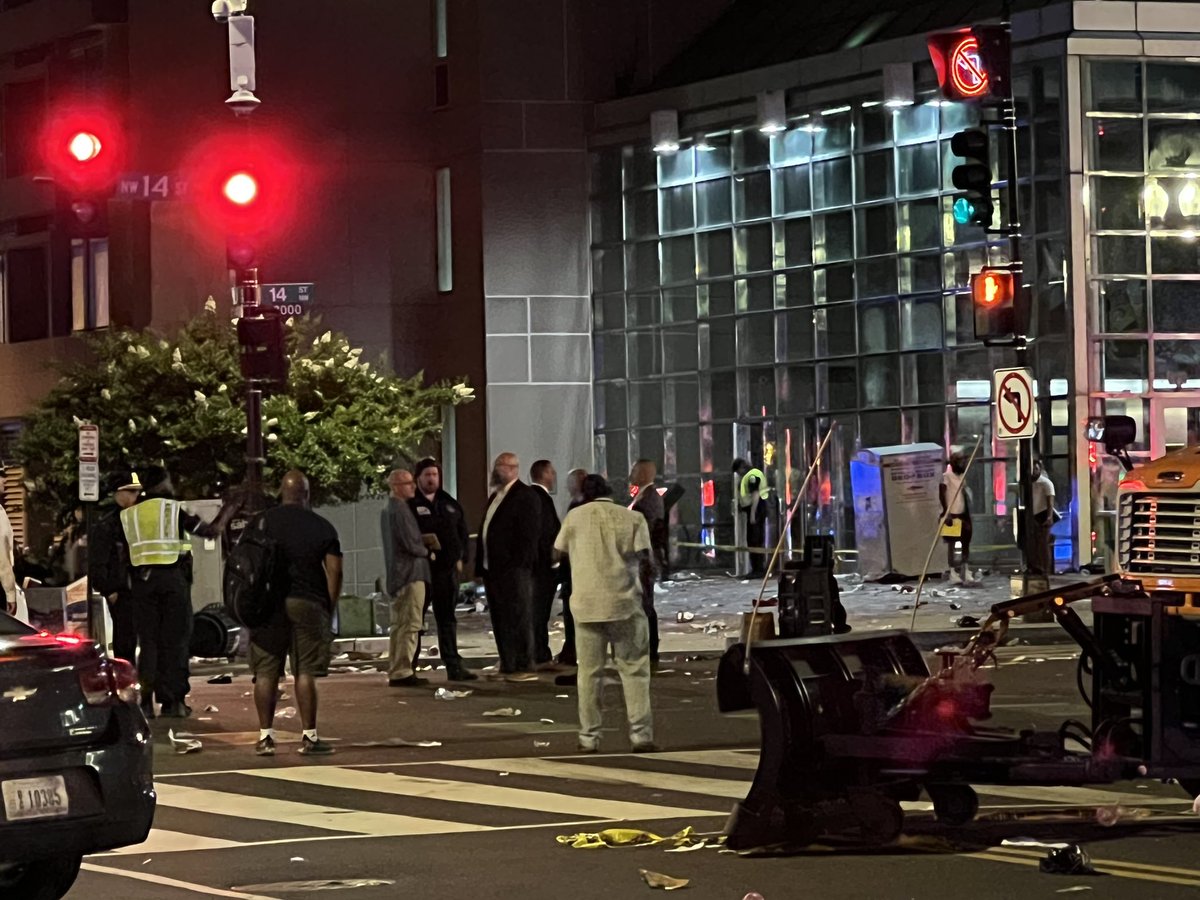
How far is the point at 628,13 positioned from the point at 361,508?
39.1ft

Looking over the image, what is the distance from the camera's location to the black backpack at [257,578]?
15.6 metres

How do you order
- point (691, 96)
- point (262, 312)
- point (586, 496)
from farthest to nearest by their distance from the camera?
point (691, 96)
point (262, 312)
point (586, 496)

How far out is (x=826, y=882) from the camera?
1000 cm

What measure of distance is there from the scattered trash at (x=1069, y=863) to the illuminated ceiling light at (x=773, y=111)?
102 feet

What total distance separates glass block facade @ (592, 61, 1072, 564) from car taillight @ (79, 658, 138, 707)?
2692cm

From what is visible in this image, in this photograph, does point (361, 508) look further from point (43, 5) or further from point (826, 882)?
point (826, 882)

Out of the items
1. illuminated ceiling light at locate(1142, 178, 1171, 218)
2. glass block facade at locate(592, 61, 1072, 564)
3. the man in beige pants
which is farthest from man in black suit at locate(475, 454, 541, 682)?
illuminated ceiling light at locate(1142, 178, 1171, 218)

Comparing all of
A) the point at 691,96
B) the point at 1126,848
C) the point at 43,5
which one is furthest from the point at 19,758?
the point at 43,5

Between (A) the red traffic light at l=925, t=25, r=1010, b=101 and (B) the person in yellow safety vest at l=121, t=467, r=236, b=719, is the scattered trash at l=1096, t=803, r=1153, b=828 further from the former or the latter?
(A) the red traffic light at l=925, t=25, r=1010, b=101

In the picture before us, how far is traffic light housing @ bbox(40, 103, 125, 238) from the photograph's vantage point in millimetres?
19078

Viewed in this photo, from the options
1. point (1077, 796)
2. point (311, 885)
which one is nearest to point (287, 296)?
point (1077, 796)

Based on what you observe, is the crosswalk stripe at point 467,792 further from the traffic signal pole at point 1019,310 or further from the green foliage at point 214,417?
the green foliage at point 214,417

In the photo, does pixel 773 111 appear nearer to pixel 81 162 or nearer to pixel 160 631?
pixel 81 162

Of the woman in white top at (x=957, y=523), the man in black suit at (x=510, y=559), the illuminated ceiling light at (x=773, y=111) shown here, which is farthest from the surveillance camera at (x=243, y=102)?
the illuminated ceiling light at (x=773, y=111)
